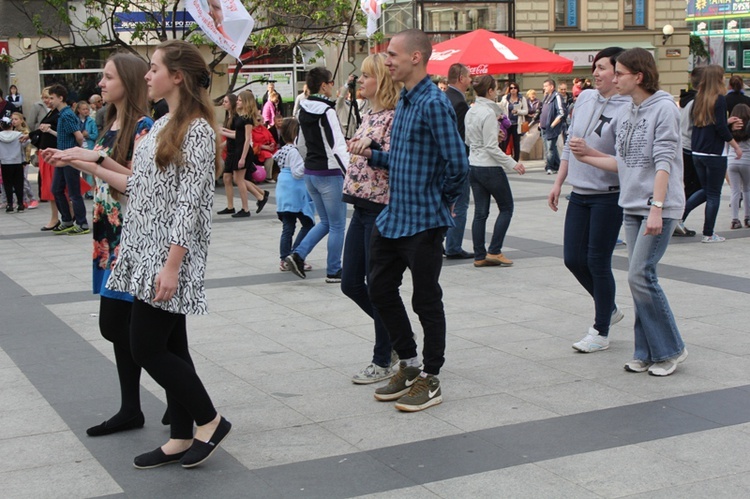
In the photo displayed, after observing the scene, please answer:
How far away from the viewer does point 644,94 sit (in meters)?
5.71

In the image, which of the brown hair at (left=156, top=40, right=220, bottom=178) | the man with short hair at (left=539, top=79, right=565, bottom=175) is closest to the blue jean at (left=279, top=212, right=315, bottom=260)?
the brown hair at (left=156, top=40, right=220, bottom=178)

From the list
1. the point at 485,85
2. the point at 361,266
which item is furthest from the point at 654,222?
the point at 485,85

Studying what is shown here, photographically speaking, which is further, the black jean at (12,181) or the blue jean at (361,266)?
the black jean at (12,181)

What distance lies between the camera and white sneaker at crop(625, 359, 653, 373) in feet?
19.1

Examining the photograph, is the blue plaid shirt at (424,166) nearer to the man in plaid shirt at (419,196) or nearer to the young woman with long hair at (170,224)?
the man in plaid shirt at (419,196)

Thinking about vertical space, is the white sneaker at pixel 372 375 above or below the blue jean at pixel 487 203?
below

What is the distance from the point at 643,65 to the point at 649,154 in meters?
0.49

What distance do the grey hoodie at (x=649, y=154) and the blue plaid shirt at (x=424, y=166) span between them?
1.17m

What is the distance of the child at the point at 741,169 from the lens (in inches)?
466

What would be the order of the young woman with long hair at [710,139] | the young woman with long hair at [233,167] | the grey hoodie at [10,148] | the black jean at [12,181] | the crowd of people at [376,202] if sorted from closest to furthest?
the crowd of people at [376,202] < the young woman with long hair at [710,139] < the young woman with long hair at [233,167] < the grey hoodie at [10,148] < the black jean at [12,181]

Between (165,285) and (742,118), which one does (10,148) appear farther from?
(165,285)

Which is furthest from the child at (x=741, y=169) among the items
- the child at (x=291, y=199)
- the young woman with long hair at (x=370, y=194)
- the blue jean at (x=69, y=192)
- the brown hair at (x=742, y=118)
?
the blue jean at (x=69, y=192)

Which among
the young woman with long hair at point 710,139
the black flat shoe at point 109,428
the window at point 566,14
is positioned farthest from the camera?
the window at point 566,14

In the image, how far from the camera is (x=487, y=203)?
9977 millimetres
